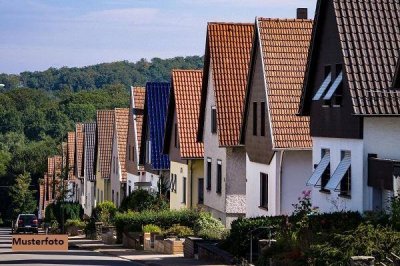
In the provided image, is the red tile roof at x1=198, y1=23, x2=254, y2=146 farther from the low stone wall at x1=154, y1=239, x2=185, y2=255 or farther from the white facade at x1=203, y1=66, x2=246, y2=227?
the low stone wall at x1=154, y1=239, x2=185, y2=255

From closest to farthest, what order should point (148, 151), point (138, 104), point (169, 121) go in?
point (169, 121) → point (148, 151) → point (138, 104)

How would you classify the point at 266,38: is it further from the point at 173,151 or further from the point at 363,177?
the point at 173,151

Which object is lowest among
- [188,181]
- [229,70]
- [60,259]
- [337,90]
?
[60,259]

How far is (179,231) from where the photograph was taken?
3906cm

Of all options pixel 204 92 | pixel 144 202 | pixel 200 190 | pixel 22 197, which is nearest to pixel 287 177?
pixel 204 92

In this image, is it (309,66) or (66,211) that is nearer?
(309,66)

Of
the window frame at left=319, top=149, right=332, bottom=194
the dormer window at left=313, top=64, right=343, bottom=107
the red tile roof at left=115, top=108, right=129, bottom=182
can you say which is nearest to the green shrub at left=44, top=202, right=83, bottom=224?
the red tile roof at left=115, top=108, right=129, bottom=182

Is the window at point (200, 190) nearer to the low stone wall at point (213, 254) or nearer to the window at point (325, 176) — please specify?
the low stone wall at point (213, 254)

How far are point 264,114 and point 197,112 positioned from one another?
11231 millimetres

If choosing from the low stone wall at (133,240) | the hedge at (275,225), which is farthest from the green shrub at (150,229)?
the hedge at (275,225)

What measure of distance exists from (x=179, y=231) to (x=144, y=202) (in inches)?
438

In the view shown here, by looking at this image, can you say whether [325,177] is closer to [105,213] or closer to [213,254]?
[213,254]

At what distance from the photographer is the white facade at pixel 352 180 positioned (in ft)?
92.0

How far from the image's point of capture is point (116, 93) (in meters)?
171
